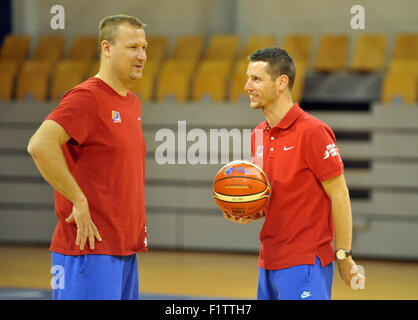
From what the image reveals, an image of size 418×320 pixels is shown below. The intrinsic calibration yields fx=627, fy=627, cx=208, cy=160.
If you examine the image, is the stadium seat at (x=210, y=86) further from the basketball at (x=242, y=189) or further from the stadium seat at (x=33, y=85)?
the basketball at (x=242, y=189)

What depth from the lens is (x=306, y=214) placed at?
2922mm

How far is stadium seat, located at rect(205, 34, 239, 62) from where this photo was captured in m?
9.38

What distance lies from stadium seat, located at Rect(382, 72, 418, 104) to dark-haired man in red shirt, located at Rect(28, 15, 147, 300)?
5.74m

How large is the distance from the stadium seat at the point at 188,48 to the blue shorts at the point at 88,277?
273 inches

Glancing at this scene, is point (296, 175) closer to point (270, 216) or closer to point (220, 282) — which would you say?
point (270, 216)

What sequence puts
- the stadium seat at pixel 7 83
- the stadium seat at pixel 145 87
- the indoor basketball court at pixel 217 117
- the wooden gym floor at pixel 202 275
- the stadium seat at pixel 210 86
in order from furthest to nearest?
1. the stadium seat at pixel 7 83
2. the stadium seat at pixel 145 87
3. the stadium seat at pixel 210 86
4. the indoor basketball court at pixel 217 117
5. the wooden gym floor at pixel 202 275

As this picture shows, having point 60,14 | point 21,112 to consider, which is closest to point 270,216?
point 21,112

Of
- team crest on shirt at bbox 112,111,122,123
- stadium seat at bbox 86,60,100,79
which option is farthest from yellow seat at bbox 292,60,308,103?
team crest on shirt at bbox 112,111,122,123

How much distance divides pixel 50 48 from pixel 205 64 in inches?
105

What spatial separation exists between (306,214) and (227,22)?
25.2 feet

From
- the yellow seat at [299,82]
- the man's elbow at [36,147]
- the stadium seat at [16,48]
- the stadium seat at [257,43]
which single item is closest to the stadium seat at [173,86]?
the stadium seat at [257,43]

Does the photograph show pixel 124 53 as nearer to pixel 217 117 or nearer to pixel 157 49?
pixel 217 117

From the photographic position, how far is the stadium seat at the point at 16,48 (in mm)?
9922
